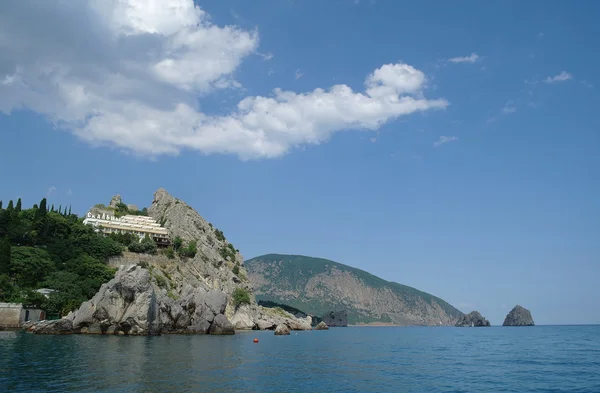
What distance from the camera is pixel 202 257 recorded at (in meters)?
134

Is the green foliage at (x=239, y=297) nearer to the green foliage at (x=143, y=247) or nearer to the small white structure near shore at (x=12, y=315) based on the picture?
the green foliage at (x=143, y=247)

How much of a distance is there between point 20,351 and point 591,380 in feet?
174

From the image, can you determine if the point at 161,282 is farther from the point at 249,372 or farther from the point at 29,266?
the point at 249,372

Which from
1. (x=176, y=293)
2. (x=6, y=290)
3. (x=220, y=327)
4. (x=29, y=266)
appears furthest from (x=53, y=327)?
(x=176, y=293)

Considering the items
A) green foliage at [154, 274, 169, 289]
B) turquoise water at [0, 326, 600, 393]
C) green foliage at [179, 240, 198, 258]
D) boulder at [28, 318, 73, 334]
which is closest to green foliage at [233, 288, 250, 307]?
green foliage at [179, 240, 198, 258]

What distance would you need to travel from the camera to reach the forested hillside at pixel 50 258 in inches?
3191

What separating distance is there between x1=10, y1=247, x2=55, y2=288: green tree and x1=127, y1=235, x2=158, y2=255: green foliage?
26404 mm

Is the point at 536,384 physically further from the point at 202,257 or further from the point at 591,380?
the point at 202,257

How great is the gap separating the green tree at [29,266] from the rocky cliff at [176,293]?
15368mm

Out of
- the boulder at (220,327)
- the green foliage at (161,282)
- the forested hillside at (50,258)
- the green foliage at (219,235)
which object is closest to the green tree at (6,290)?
the forested hillside at (50,258)

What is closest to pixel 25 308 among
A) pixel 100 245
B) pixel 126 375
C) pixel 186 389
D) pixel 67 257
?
pixel 67 257

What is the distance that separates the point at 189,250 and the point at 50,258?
132ft

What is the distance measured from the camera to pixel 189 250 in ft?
422

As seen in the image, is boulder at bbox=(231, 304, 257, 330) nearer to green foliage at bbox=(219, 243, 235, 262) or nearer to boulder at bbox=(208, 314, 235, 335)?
green foliage at bbox=(219, 243, 235, 262)
